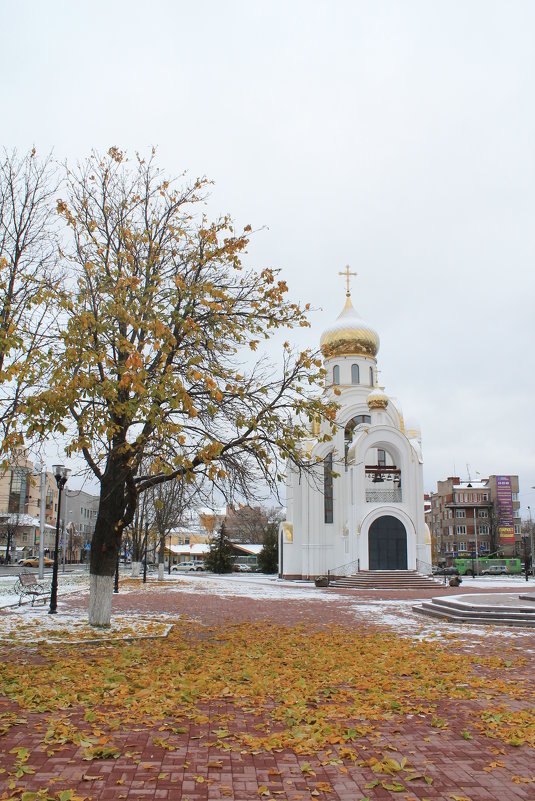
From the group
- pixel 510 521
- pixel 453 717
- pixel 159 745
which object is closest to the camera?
pixel 159 745

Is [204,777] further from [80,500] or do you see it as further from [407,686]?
[80,500]

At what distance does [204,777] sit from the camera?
480 cm

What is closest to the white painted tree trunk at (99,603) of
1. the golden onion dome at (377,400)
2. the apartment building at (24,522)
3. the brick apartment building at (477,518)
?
the golden onion dome at (377,400)

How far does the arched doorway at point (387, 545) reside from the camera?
34.3m

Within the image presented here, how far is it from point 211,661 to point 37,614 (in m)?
8.19

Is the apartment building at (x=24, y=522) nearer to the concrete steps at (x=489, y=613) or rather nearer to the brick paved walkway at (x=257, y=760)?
the concrete steps at (x=489, y=613)

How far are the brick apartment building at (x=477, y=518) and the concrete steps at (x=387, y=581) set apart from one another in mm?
43102

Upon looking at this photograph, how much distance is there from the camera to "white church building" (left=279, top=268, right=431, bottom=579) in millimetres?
34500

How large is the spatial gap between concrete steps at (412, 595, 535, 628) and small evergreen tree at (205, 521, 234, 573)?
3687 centimetres

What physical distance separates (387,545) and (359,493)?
3.07 metres

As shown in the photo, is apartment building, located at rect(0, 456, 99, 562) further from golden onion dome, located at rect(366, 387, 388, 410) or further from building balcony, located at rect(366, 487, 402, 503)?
golden onion dome, located at rect(366, 387, 388, 410)

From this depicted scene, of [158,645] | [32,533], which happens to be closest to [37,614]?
[158,645]

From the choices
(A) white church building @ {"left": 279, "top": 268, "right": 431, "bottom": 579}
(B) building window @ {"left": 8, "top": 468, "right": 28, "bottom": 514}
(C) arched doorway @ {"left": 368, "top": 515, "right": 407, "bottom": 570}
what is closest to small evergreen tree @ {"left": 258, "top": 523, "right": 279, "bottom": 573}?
(A) white church building @ {"left": 279, "top": 268, "right": 431, "bottom": 579}

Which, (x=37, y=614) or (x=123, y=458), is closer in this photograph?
(x=123, y=458)
